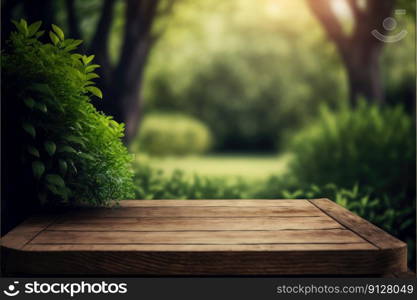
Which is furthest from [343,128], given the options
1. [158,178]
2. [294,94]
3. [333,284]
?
[294,94]

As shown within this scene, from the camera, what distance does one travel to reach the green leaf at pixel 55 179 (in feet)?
8.74

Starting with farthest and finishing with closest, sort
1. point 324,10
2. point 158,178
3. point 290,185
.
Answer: point 324,10 < point 290,185 < point 158,178

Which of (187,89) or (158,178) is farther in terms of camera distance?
(187,89)

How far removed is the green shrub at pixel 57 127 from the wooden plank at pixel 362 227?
1280mm

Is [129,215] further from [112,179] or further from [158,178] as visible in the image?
[158,178]

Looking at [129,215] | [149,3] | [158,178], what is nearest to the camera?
[129,215]

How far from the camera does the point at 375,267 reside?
2.06 m

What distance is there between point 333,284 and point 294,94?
21.9 metres

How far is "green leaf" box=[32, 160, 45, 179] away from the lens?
101 inches

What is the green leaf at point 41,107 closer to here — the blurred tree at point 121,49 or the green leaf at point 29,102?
the green leaf at point 29,102

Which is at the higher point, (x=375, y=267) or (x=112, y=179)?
(x=112, y=179)

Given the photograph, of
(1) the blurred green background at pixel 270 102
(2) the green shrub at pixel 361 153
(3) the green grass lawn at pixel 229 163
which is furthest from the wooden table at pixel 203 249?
(3) the green grass lawn at pixel 229 163

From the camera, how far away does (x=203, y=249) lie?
2043 mm

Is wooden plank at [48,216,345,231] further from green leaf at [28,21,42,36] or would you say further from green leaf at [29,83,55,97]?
green leaf at [28,21,42,36]
